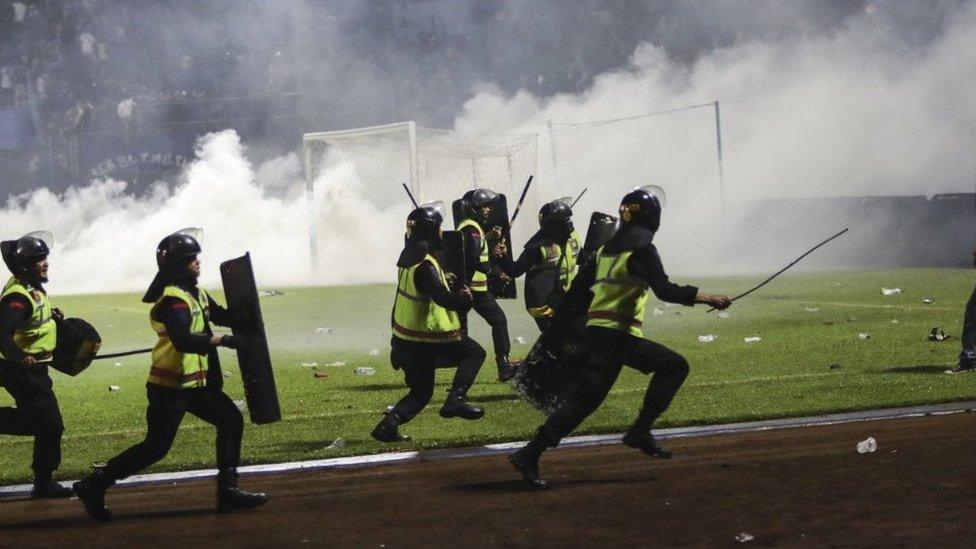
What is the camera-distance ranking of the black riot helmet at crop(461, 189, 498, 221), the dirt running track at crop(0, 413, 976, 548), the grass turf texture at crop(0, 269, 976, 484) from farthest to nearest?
the black riot helmet at crop(461, 189, 498, 221)
the grass turf texture at crop(0, 269, 976, 484)
the dirt running track at crop(0, 413, 976, 548)

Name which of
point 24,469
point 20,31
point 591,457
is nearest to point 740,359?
point 591,457

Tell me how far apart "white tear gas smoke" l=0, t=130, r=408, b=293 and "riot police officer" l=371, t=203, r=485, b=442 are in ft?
73.6

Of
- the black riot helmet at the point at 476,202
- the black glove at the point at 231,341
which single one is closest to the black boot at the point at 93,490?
the black glove at the point at 231,341

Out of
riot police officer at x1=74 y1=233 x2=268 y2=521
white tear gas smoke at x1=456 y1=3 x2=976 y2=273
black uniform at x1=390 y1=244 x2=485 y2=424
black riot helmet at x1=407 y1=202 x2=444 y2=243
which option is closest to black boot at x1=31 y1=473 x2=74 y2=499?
riot police officer at x1=74 y1=233 x2=268 y2=521

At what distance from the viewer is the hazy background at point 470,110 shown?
1479 inches

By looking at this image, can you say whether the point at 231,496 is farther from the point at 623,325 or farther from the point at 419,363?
the point at 419,363

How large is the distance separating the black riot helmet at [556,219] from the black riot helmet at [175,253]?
534cm

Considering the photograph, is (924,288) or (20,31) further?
(20,31)

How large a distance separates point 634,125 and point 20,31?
20382 mm

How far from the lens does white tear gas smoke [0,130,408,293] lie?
3556 cm

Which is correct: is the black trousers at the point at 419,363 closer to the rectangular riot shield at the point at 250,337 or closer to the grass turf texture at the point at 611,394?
Result: the grass turf texture at the point at 611,394

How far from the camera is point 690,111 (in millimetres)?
43094

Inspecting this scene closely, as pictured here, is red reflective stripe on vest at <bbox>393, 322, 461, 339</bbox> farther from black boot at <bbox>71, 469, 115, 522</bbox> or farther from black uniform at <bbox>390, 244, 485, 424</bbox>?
black boot at <bbox>71, 469, 115, 522</bbox>

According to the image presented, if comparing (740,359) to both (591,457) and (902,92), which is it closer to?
(591,457)
